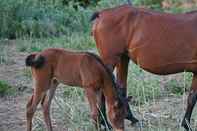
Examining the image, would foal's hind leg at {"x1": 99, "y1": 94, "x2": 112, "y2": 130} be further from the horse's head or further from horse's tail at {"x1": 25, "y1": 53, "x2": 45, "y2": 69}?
horse's tail at {"x1": 25, "y1": 53, "x2": 45, "y2": 69}

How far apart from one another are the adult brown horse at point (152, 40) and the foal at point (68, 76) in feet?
1.96

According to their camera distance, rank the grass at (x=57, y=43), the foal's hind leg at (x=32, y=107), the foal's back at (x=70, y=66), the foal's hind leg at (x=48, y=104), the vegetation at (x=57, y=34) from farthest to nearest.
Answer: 1. the grass at (x=57, y=43)
2. the vegetation at (x=57, y=34)
3. the foal's hind leg at (x=48, y=104)
4. the foal's hind leg at (x=32, y=107)
5. the foal's back at (x=70, y=66)

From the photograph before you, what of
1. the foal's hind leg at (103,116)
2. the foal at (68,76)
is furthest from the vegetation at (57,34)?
the foal at (68,76)

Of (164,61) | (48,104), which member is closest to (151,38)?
(164,61)

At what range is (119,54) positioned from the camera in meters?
7.70

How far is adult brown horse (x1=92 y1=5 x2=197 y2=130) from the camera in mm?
7520

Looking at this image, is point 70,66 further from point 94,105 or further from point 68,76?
point 94,105

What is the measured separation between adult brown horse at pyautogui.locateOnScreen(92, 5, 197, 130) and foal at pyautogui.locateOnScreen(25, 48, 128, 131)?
598 mm

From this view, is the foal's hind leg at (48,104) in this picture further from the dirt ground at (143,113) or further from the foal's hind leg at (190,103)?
the foal's hind leg at (190,103)

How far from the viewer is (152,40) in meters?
7.67

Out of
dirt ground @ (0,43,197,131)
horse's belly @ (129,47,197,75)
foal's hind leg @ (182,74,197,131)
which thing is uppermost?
horse's belly @ (129,47,197,75)

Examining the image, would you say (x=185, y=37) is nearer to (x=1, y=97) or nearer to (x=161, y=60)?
(x=161, y=60)

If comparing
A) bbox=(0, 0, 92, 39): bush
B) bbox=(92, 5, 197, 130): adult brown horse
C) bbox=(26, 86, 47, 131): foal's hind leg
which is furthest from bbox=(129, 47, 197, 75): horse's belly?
bbox=(0, 0, 92, 39): bush

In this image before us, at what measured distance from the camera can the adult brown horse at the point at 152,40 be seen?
752 centimetres
